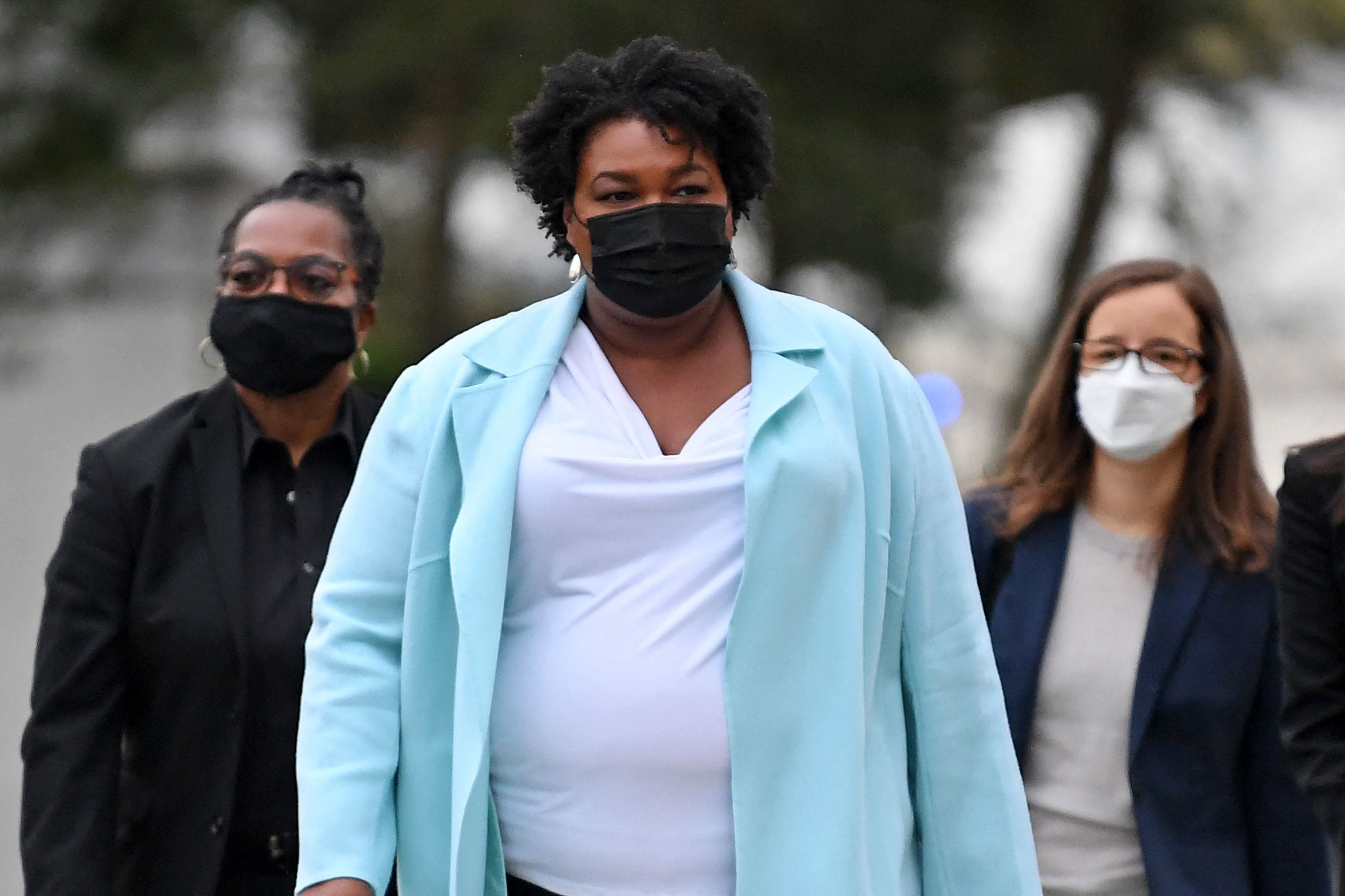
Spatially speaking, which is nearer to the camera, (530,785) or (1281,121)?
(530,785)

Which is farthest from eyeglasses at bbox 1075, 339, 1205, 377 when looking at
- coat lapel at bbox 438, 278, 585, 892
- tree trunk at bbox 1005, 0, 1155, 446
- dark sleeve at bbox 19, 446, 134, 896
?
tree trunk at bbox 1005, 0, 1155, 446

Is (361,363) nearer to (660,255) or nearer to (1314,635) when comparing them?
(660,255)

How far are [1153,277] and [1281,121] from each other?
6.86 m

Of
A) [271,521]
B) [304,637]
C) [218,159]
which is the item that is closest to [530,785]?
[304,637]

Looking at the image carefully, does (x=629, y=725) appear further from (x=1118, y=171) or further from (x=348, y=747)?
(x=1118, y=171)

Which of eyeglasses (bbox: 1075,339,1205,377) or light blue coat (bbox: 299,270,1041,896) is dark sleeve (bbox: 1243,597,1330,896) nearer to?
eyeglasses (bbox: 1075,339,1205,377)

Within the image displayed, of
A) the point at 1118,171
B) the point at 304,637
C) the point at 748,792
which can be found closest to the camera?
the point at 748,792

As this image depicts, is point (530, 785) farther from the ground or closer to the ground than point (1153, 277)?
closer to the ground

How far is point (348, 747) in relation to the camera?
296 centimetres

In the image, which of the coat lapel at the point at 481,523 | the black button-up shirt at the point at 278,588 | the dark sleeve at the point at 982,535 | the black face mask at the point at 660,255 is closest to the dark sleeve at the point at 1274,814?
the dark sleeve at the point at 982,535

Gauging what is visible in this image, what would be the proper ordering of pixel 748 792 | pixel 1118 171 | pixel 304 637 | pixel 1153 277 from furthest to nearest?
1. pixel 1118 171
2. pixel 1153 277
3. pixel 304 637
4. pixel 748 792

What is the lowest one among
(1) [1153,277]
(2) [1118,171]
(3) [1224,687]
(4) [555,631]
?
(3) [1224,687]

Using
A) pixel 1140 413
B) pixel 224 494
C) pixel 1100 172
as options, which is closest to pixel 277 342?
pixel 224 494

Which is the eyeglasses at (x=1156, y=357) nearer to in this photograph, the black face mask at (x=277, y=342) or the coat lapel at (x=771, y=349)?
the coat lapel at (x=771, y=349)
